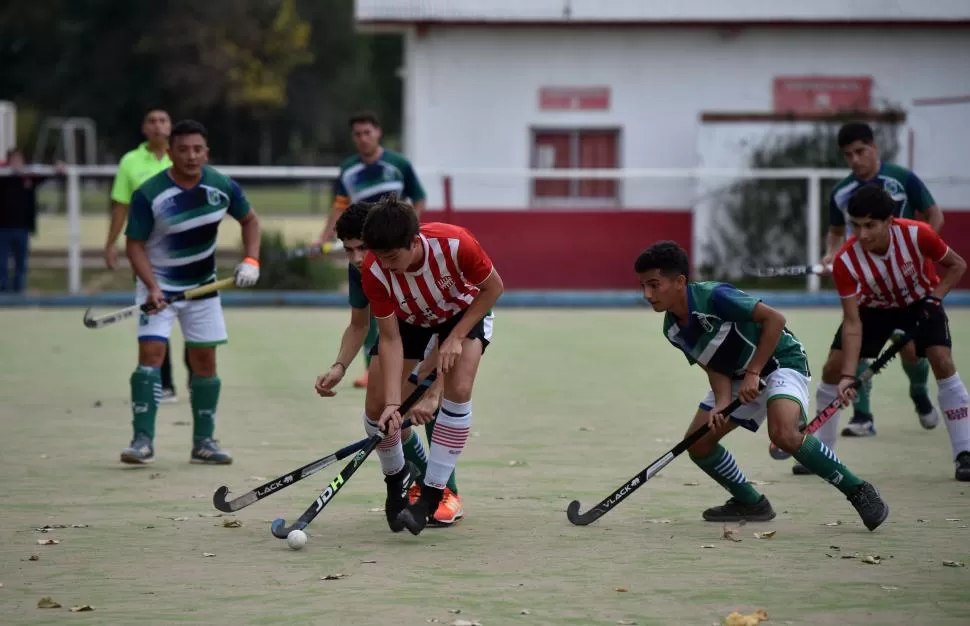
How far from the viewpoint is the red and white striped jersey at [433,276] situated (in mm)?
6301

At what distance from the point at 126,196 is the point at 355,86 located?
37224 mm

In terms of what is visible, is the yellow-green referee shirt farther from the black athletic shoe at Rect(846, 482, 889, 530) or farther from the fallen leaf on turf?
the fallen leaf on turf

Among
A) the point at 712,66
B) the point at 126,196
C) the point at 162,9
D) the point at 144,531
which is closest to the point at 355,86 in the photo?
the point at 162,9

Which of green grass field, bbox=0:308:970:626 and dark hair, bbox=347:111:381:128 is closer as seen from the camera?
green grass field, bbox=0:308:970:626

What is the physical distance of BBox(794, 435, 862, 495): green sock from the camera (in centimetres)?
638

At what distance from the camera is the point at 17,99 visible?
4316cm

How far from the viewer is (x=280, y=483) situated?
21.2 ft

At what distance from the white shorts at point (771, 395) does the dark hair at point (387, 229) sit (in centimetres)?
149

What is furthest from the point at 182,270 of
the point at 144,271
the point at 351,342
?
the point at 351,342

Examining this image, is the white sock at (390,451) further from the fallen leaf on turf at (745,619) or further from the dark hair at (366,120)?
the dark hair at (366,120)

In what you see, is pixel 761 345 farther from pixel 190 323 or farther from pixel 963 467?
pixel 190 323

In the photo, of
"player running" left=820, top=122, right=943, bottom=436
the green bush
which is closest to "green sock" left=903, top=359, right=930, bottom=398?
"player running" left=820, top=122, right=943, bottom=436

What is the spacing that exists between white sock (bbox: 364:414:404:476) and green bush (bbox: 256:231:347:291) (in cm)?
1203

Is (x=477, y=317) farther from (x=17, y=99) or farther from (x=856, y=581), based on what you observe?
(x=17, y=99)
